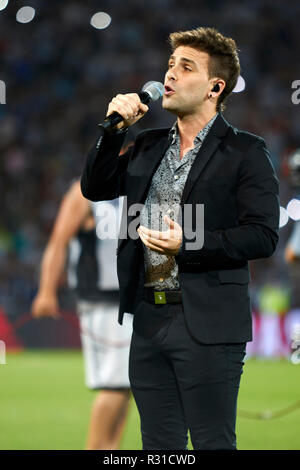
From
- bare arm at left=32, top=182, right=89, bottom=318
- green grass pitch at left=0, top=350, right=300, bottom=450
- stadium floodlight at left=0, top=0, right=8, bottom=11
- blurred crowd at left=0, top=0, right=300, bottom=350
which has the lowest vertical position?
green grass pitch at left=0, top=350, right=300, bottom=450

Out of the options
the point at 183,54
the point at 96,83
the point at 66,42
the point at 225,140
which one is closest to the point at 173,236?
the point at 225,140

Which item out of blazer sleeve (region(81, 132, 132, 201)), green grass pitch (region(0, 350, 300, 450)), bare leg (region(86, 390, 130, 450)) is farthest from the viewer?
green grass pitch (region(0, 350, 300, 450))

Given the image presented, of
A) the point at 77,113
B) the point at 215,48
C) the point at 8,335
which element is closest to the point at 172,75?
the point at 215,48

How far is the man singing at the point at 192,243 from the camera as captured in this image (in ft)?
9.23

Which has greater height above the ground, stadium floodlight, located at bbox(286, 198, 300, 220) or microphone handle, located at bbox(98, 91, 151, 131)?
microphone handle, located at bbox(98, 91, 151, 131)

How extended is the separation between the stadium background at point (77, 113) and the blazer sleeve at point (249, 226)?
6324 mm

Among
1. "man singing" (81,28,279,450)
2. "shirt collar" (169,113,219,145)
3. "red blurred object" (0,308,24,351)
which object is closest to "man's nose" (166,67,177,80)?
"man singing" (81,28,279,450)

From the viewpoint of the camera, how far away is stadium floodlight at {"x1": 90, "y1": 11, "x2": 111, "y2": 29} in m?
17.7

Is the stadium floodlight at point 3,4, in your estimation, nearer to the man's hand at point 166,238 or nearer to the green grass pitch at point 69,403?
the green grass pitch at point 69,403

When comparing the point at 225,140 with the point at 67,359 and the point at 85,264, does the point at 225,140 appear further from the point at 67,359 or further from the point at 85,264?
the point at 67,359

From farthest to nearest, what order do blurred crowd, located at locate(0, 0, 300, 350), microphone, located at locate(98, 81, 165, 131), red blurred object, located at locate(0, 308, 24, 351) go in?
blurred crowd, located at locate(0, 0, 300, 350), red blurred object, located at locate(0, 308, 24, 351), microphone, located at locate(98, 81, 165, 131)

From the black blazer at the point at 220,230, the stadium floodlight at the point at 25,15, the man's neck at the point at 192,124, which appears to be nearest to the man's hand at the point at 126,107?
the black blazer at the point at 220,230

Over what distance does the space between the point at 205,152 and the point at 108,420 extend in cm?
204

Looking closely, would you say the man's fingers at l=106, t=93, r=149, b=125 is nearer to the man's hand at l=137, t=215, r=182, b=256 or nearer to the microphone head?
the microphone head
